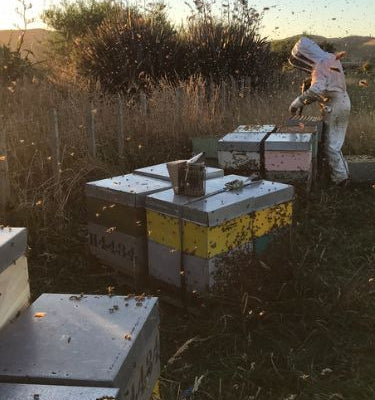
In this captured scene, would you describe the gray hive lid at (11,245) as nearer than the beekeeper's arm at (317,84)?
Yes

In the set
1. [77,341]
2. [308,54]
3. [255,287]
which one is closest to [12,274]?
[77,341]

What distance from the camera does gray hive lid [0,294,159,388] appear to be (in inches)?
62.1

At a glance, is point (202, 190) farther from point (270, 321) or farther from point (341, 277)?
point (341, 277)

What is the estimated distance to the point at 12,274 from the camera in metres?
1.88

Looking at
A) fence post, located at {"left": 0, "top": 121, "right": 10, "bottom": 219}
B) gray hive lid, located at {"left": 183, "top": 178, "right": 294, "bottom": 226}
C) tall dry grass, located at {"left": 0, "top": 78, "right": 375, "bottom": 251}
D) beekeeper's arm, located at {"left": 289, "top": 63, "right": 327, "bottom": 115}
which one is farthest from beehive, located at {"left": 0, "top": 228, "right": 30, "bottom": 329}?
beekeeper's arm, located at {"left": 289, "top": 63, "right": 327, "bottom": 115}

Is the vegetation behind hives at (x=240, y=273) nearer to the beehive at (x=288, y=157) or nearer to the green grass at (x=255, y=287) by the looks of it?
the green grass at (x=255, y=287)

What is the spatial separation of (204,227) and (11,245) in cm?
155

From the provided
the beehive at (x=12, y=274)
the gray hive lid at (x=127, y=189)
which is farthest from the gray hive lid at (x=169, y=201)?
the beehive at (x=12, y=274)

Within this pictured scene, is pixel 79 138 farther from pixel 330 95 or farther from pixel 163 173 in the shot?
pixel 330 95

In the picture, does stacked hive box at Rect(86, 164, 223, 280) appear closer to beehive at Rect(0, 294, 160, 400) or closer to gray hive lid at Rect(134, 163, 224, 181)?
gray hive lid at Rect(134, 163, 224, 181)

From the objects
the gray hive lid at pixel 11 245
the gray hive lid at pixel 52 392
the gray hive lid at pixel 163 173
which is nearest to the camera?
the gray hive lid at pixel 52 392

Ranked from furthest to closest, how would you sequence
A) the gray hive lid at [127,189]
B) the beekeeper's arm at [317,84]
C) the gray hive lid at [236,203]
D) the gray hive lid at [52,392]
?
the beekeeper's arm at [317,84], the gray hive lid at [127,189], the gray hive lid at [236,203], the gray hive lid at [52,392]

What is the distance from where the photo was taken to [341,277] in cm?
400

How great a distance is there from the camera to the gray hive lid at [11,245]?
1790 millimetres
